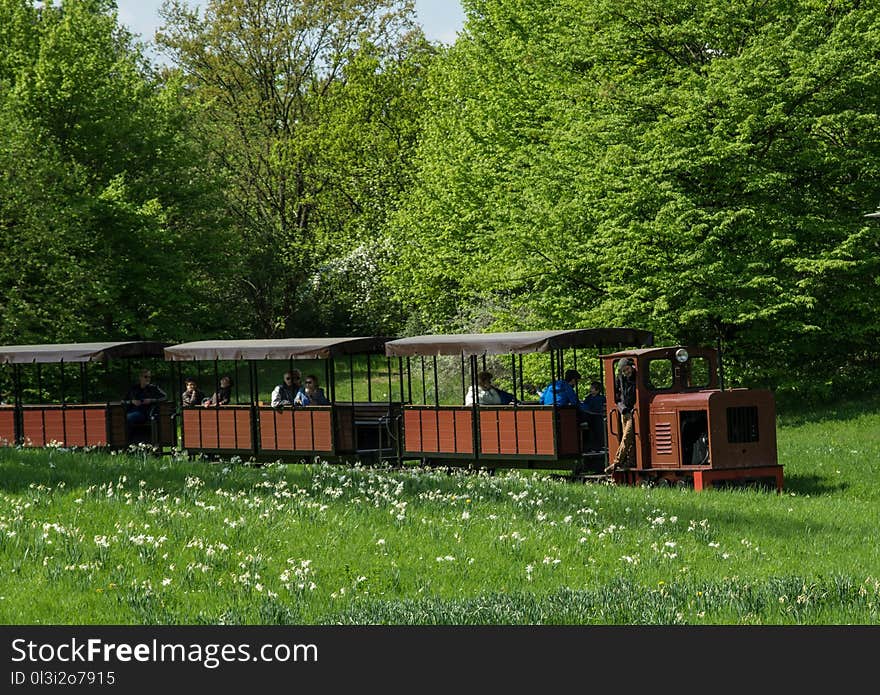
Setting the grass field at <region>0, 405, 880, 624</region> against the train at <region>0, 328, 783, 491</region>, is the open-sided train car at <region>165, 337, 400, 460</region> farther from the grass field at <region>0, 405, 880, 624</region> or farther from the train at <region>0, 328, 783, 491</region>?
the grass field at <region>0, 405, 880, 624</region>

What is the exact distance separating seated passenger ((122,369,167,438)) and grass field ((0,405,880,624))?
8871 mm

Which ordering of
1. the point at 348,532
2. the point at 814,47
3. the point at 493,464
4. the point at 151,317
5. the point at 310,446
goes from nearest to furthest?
the point at 348,532 → the point at 493,464 → the point at 310,446 → the point at 814,47 → the point at 151,317

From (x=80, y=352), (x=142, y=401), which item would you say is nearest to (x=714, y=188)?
(x=142, y=401)

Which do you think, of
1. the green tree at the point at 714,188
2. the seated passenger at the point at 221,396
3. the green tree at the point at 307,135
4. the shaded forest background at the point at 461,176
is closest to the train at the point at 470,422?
the seated passenger at the point at 221,396

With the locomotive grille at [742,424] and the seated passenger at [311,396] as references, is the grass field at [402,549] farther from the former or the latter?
the seated passenger at [311,396]

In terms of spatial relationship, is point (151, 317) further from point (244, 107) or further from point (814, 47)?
point (814, 47)

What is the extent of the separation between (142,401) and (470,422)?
8914mm

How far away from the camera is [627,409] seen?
70.7 ft

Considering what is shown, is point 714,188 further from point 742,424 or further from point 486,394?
point 742,424

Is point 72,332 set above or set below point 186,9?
below

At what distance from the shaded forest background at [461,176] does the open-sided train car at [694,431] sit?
34.7 feet

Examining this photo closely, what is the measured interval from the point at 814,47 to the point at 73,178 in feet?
80.3

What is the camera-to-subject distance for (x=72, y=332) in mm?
41812
